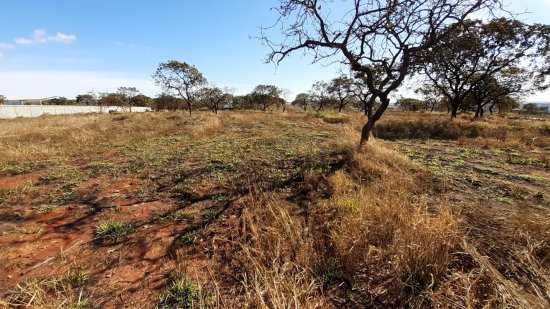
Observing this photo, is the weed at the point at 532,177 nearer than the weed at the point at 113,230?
No

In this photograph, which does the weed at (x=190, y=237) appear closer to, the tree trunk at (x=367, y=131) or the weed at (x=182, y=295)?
the weed at (x=182, y=295)

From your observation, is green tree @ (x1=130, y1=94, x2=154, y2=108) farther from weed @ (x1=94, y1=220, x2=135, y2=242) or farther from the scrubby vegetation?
weed @ (x1=94, y1=220, x2=135, y2=242)

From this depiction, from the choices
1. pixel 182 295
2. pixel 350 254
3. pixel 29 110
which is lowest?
pixel 182 295

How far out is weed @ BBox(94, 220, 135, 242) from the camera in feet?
11.3

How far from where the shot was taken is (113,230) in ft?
11.8

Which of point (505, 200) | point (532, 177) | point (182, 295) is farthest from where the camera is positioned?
point (532, 177)

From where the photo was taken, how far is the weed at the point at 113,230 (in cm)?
343

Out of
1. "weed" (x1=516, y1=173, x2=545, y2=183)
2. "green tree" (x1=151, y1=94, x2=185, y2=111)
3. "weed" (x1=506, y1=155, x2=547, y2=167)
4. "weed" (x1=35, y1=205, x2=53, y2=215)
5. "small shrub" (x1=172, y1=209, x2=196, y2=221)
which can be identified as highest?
"green tree" (x1=151, y1=94, x2=185, y2=111)

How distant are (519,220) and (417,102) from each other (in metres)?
78.3

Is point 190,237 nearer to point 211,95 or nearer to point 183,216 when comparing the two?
point 183,216

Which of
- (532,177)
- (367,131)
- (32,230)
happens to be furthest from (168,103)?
(532,177)

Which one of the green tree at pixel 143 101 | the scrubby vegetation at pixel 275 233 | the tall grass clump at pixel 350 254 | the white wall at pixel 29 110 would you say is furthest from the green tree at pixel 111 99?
the tall grass clump at pixel 350 254

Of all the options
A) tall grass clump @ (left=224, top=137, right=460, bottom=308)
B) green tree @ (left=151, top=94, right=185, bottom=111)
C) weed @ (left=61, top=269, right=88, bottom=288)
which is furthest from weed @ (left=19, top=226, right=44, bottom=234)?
green tree @ (left=151, top=94, right=185, bottom=111)

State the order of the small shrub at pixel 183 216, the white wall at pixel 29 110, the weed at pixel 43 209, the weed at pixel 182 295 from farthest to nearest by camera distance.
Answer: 1. the white wall at pixel 29 110
2. the weed at pixel 43 209
3. the small shrub at pixel 183 216
4. the weed at pixel 182 295
